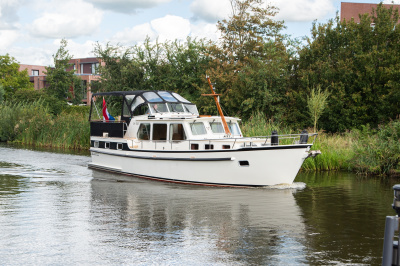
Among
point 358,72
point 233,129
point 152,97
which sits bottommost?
point 233,129

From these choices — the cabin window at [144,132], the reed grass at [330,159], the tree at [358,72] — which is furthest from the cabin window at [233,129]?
the tree at [358,72]

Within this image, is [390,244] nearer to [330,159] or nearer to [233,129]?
[233,129]

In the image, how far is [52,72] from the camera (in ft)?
187

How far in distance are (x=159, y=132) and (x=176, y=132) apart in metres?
0.89

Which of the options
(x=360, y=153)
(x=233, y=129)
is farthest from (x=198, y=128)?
(x=360, y=153)

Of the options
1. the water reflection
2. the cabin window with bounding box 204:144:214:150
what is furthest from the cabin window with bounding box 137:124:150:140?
the water reflection

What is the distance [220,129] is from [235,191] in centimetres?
324

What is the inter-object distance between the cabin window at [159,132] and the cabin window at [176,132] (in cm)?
36

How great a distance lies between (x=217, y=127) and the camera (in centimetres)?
1920

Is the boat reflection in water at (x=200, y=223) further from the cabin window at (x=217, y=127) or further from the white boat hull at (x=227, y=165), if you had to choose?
the cabin window at (x=217, y=127)

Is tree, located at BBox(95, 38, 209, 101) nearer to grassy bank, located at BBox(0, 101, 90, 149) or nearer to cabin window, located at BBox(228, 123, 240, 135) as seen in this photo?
grassy bank, located at BBox(0, 101, 90, 149)

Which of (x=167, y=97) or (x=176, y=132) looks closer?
(x=176, y=132)

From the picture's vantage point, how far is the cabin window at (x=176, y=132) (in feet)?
61.3

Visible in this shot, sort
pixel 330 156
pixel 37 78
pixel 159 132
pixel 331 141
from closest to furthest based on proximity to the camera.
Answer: pixel 159 132, pixel 330 156, pixel 331 141, pixel 37 78
